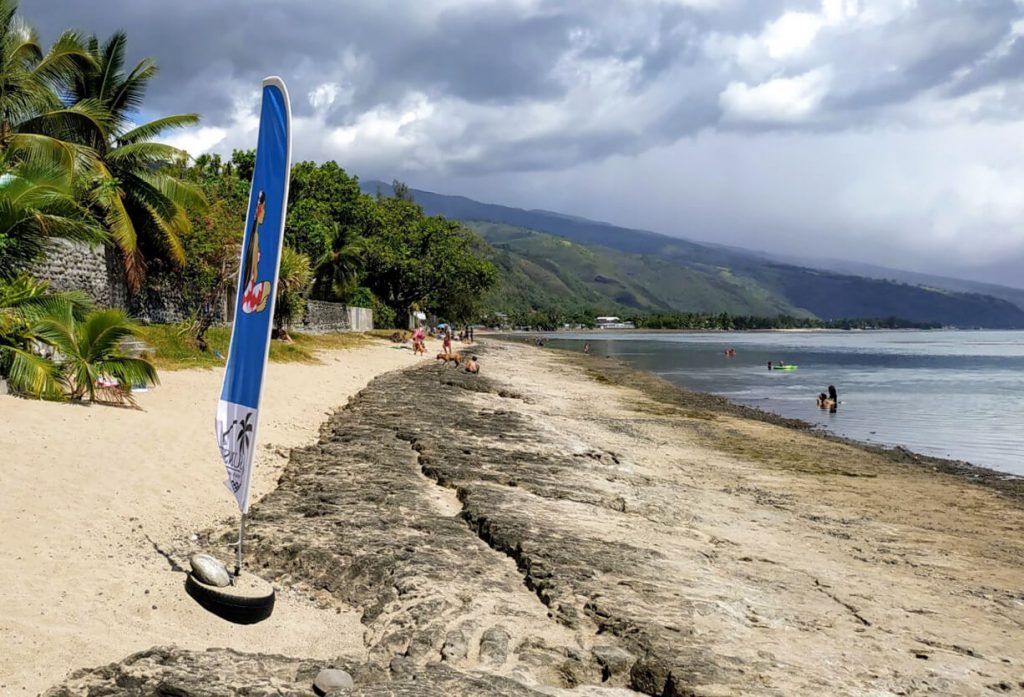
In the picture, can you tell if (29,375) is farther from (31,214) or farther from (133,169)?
(133,169)

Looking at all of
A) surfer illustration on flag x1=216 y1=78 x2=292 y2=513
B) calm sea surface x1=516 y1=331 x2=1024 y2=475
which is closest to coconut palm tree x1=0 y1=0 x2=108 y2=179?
surfer illustration on flag x1=216 y1=78 x2=292 y2=513

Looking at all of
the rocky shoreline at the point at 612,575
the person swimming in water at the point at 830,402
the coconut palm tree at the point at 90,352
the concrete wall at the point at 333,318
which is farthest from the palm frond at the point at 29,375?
the concrete wall at the point at 333,318

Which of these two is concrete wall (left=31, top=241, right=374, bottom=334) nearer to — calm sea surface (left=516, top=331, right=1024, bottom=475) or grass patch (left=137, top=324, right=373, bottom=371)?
grass patch (left=137, top=324, right=373, bottom=371)

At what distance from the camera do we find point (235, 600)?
4.99m

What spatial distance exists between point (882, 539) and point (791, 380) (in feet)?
113

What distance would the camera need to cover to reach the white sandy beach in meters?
4.40

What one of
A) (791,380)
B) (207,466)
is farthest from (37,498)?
(791,380)

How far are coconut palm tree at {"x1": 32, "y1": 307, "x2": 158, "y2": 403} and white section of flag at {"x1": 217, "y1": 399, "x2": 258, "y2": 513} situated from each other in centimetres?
626

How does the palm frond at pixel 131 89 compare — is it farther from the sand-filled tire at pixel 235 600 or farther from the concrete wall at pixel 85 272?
the sand-filled tire at pixel 235 600

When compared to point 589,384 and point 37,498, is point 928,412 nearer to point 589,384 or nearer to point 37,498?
point 589,384

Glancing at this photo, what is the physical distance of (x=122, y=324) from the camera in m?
11.3

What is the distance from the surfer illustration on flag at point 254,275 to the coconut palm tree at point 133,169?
1847cm

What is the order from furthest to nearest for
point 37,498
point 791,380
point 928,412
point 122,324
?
point 791,380 → point 928,412 → point 122,324 → point 37,498

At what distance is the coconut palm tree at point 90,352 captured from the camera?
10.7 m
